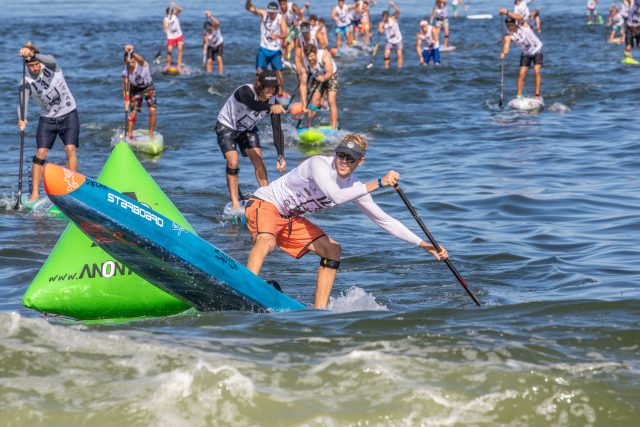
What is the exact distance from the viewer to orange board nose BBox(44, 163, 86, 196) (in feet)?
24.4

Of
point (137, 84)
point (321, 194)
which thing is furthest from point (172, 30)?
point (321, 194)

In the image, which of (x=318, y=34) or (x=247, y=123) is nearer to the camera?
(x=247, y=123)

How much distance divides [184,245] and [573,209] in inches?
262

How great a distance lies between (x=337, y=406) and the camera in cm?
616

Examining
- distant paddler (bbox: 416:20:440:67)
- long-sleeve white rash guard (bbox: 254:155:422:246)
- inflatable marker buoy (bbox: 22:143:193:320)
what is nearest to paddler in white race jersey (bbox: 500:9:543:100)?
distant paddler (bbox: 416:20:440:67)

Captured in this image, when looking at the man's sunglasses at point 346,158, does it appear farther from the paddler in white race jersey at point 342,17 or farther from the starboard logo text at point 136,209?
the paddler in white race jersey at point 342,17

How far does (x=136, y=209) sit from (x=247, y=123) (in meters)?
4.49

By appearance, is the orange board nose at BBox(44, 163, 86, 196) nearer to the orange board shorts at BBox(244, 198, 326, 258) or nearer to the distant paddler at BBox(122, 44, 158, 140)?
the orange board shorts at BBox(244, 198, 326, 258)

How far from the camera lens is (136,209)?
7855mm

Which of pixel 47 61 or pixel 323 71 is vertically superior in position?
pixel 47 61

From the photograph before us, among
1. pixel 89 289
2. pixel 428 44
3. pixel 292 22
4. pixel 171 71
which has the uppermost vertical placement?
pixel 89 289

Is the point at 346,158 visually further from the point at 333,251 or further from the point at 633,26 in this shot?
the point at 633,26

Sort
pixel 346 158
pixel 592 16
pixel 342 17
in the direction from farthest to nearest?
pixel 592 16, pixel 342 17, pixel 346 158

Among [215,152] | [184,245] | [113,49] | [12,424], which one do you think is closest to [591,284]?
[184,245]
